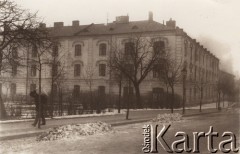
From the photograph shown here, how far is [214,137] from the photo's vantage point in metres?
12.1

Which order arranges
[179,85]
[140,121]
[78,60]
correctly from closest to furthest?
[140,121], [179,85], [78,60]

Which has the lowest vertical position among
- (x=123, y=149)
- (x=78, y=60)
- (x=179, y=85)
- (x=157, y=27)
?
(x=123, y=149)

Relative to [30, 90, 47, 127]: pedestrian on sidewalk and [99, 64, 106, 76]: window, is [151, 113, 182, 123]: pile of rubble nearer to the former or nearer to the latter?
[30, 90, 47, 127]: pedestrian on sidewalk

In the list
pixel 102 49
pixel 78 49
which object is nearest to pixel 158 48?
pixel 102 49

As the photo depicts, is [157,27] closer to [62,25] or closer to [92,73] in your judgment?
[92,73]

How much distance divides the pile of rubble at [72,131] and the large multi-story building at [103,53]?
23530 mm

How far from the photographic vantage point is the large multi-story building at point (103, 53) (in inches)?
1463

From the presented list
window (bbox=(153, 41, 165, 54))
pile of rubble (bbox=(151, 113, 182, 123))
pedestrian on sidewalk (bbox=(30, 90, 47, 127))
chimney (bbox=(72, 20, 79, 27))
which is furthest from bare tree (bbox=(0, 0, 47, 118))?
chimney (bbox=(72, 20, 79, 27))

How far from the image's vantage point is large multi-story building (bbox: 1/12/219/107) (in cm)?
3716

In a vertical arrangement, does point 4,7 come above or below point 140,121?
above

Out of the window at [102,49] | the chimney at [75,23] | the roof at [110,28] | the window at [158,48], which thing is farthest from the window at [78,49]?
the window at [158,48]

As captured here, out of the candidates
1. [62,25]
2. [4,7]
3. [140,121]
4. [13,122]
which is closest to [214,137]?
[140,121]

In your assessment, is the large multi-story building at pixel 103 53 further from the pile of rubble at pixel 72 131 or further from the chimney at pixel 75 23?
the pile of rubble at pixel 72 131

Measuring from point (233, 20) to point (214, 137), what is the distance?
366 cm
